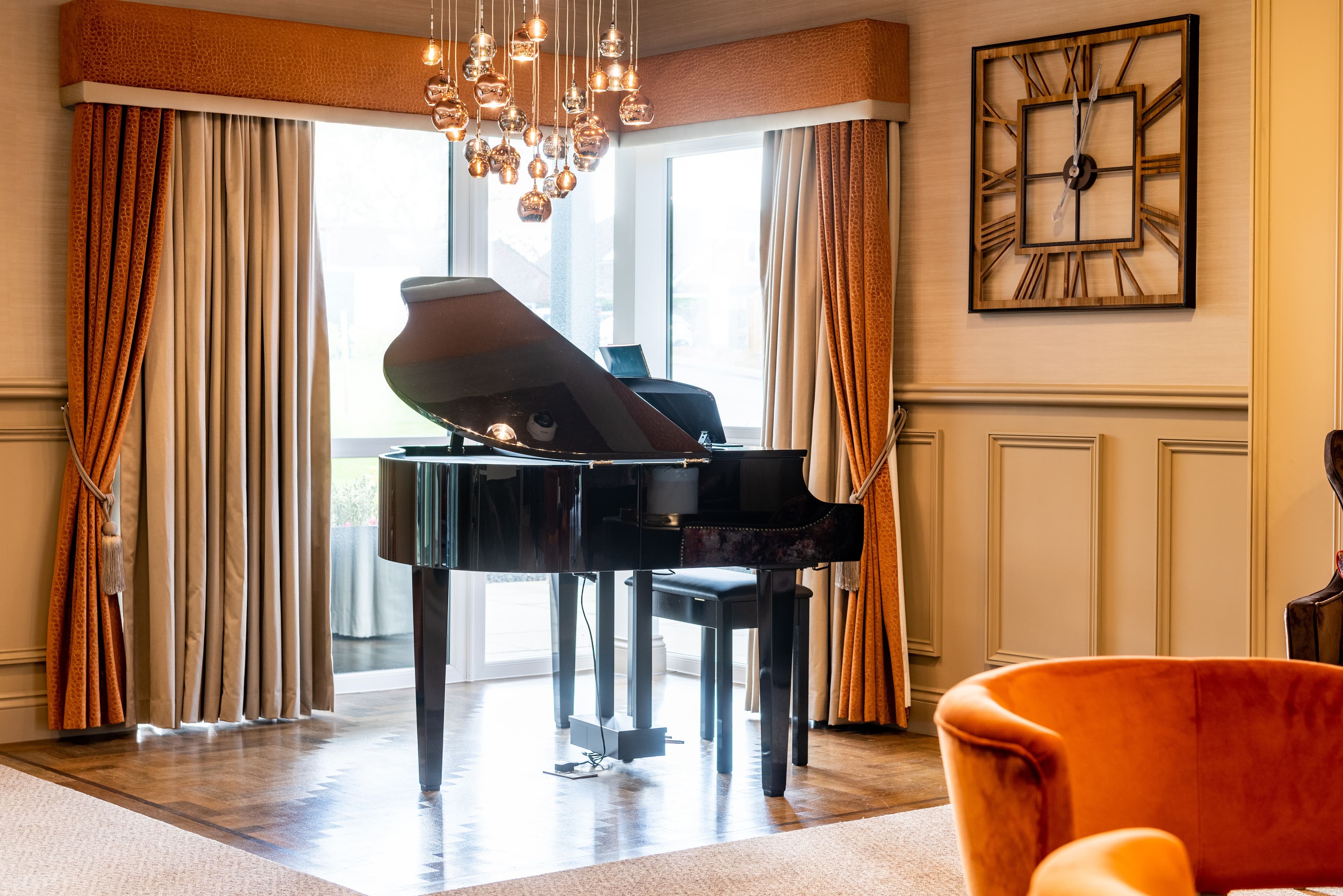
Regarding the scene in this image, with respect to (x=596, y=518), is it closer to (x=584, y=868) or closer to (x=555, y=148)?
(x=584, y=868)

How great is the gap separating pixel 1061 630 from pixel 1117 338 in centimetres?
96

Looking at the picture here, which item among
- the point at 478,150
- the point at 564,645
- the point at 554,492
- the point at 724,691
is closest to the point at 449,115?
the point at 478,150

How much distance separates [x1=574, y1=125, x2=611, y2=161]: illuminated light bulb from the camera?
3.51 m

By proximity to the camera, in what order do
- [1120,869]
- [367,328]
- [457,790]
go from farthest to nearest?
[367,328] → [457,790] → [1120,869]

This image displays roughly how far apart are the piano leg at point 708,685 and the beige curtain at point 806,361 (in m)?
0.31

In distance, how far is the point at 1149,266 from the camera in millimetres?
4273

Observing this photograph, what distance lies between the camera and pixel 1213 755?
1.79m

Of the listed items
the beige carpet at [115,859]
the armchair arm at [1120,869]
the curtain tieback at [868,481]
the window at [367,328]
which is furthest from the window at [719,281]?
the armchair arm at [1120,869]

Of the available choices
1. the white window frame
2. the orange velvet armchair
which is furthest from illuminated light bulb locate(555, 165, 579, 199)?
the orange velvet armchair

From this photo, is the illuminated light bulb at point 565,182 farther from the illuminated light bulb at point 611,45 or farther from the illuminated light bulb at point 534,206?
the illuminated light bulb at point 611,45

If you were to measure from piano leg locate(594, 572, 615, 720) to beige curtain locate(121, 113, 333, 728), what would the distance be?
1.12m

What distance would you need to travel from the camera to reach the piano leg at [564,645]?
4750mm

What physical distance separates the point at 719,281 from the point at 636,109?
1.99m

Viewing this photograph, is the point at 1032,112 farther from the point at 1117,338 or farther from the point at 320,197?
the point at 320,197
